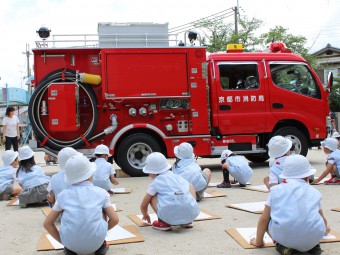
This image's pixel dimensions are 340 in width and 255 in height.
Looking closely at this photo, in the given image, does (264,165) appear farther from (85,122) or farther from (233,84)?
(85,122)

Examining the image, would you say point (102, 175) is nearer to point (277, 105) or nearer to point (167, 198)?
point (167, 198)

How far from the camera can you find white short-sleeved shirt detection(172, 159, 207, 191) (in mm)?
6145

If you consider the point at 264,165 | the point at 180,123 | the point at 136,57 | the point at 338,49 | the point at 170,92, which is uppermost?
the point at 338,49

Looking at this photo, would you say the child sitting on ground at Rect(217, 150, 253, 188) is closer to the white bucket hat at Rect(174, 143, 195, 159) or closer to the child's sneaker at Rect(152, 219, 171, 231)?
the white bucket hat at Rect(174, 143, 195, 159)

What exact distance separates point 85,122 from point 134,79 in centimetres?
132

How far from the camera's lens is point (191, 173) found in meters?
6.16

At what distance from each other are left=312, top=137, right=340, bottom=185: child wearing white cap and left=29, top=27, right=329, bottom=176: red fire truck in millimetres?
2320

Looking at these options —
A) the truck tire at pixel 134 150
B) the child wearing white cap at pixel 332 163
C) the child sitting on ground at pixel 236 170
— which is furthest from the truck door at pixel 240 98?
the child wearing white cap at pixel 332 163

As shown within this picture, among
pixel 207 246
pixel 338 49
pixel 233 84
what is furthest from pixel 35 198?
pixel 338 49

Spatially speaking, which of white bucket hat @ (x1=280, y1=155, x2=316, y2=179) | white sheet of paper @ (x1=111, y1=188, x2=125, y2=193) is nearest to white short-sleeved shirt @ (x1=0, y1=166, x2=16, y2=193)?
white sheet of paper @ (x1=111, y1=188, x2=125, y2=193)

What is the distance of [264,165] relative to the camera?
11.1 m

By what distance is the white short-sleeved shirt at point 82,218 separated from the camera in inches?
147

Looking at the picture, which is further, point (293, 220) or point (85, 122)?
point (85, 122)

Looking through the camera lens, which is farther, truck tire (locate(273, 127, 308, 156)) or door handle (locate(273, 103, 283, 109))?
truck tire (locate(273, 127, 308, 156))
